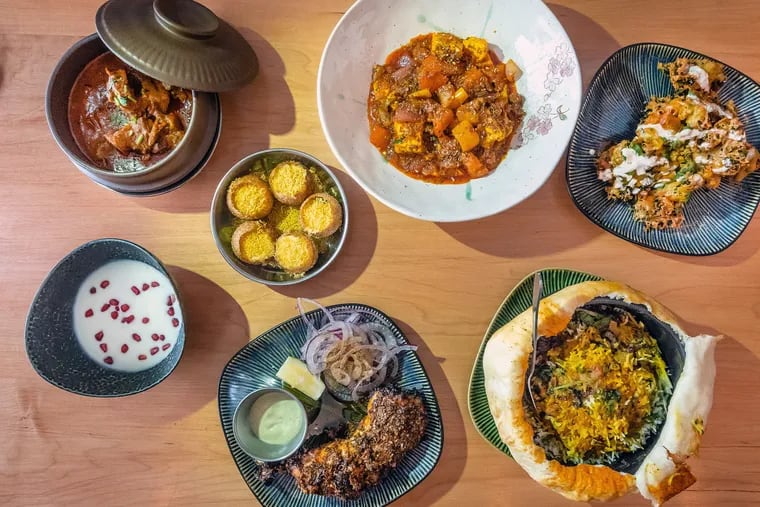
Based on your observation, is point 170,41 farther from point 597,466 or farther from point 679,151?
point 597,466

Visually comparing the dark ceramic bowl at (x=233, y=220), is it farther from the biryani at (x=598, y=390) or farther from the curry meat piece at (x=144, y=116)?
the biryani at (x=598, y=390)

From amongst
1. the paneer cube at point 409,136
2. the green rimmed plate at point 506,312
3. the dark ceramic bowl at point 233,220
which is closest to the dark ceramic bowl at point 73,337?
the dark ceramic bowl at point 233,220

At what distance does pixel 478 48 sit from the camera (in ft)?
6.48

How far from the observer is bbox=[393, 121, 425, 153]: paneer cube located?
6.23 ft

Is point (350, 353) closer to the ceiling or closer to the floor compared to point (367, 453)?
closer to the ceiling

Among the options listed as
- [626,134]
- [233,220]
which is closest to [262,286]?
[233,220]

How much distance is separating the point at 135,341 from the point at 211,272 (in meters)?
0.38

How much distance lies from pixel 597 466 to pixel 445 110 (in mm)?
1299

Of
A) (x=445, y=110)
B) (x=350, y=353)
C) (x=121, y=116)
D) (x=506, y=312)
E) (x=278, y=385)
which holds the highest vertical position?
(x=445, y=110)

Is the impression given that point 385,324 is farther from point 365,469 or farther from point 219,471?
point 219,471

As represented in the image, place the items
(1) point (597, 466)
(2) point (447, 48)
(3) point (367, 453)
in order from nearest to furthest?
(1) point (597, 466) → (3) point (367, 453) → (2) point (447, 48)

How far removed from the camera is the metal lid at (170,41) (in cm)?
170

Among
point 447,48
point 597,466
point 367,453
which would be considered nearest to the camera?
point 597,466

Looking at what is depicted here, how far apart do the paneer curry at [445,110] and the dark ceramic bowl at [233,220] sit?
23 centimetres
